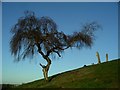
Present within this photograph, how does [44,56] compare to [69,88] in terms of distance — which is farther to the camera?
[44,56]

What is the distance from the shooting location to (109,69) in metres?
23.2

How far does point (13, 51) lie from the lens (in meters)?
24.2

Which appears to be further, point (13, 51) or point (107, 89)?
point (13, 51)

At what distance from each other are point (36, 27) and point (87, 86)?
801cm

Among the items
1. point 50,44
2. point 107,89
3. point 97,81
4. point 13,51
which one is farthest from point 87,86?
point 13,51

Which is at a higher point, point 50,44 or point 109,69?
point 50,44

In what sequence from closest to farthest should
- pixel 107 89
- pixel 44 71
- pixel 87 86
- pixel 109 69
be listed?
pixel 107 89 < pixel 87 86 < pixel 109 69 < pixel 44 71

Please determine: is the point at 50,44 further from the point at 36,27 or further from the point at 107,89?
the point at 107,89

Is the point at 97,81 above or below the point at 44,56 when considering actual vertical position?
below

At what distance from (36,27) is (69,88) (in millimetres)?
7323

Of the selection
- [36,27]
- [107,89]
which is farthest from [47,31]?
[107,89]

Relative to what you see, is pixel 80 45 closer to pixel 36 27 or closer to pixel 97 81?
pixel 36 27

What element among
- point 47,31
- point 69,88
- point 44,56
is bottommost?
point 69,88

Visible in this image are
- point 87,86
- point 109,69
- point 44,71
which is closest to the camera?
point 87,86
